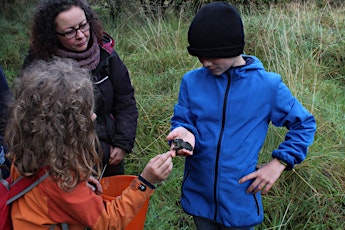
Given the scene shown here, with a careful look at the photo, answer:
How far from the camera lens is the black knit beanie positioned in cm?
167

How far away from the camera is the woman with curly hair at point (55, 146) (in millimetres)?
1467

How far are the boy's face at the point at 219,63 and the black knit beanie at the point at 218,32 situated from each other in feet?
0.11

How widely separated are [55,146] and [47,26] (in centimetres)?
101

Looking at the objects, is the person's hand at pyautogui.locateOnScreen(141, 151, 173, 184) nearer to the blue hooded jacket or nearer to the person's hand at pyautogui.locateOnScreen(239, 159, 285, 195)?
the blue hooded jacket

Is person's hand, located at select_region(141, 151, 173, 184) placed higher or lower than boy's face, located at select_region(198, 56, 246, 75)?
lower

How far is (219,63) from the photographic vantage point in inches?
68.4

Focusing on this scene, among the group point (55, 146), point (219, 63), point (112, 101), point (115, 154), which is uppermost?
point (219, 63)

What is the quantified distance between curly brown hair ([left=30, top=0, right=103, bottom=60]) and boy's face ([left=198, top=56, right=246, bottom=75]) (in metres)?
0.88

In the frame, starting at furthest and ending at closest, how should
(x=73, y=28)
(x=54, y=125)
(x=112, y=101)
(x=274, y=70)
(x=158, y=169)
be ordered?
(x=274, y=70), (x=112, y=101), (x=73, y=28), (x=158, y=169), (x=54, y=125)

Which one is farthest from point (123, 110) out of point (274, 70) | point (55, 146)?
point (274, 70)

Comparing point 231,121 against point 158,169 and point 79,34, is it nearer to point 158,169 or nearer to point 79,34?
point 158,169

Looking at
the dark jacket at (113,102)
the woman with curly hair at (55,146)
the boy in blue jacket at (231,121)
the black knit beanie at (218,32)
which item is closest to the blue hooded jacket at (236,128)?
the boy in blue jacket at (231,121)

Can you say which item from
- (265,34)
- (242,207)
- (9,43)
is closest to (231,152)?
(242,207)

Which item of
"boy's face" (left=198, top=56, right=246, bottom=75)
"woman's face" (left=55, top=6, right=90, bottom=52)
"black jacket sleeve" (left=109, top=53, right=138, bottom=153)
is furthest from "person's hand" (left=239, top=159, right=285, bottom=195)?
"woman's face" (left=55, top=6, right=90, bottom=52)
